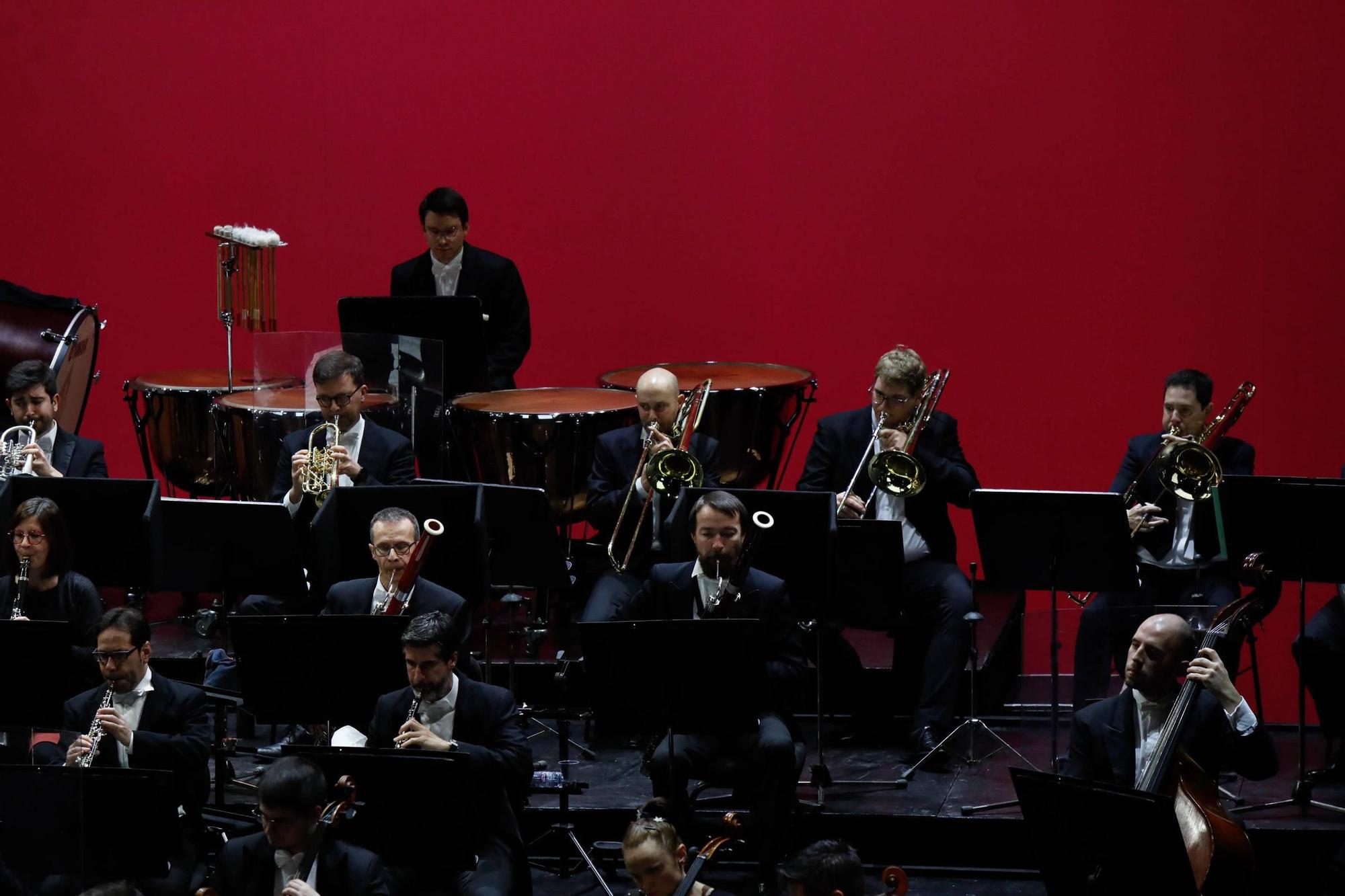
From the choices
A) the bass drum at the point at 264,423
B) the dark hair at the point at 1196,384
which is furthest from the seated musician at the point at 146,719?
the dark hair at the point at 1196,384

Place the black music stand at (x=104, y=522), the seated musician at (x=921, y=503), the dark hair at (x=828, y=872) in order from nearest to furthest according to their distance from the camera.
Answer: the dark hair at (x=828, y=872)
the black music stand at (x=104, y=522)
the seated musician at (x=921, y=503)

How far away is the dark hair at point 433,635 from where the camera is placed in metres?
5.00

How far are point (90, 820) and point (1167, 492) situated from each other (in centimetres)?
360

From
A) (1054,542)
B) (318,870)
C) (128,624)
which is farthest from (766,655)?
(128,624)

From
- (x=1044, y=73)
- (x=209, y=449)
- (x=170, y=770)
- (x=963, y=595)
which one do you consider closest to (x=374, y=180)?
(x=209, y=449)

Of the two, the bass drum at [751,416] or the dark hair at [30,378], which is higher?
the dark hair at [30,378]

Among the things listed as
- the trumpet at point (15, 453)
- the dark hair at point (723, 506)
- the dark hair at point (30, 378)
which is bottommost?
the dark hair at point (723, 506)

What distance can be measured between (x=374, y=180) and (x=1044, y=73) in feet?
9.99

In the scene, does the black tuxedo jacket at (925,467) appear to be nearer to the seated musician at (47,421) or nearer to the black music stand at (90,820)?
the seated musician at (47,421)

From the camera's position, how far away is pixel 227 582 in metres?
5.78

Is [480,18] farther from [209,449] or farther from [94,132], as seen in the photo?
[209,449]

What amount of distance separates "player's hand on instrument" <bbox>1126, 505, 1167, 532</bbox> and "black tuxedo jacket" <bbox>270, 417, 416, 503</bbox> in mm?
2469

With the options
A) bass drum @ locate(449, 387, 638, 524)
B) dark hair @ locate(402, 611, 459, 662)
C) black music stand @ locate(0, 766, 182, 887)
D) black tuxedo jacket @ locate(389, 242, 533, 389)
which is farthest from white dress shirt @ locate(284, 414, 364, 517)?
black music stand @ locate(0, 766, 182, 887)

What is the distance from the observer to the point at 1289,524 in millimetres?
5469
